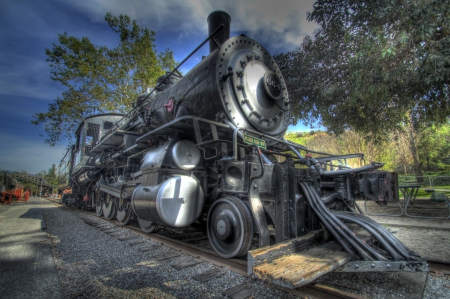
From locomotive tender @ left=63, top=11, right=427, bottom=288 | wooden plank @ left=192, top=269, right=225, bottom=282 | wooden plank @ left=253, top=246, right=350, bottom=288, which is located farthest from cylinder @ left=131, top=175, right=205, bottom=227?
wooden plank @ left=253, top=246, right=350, bottom=288

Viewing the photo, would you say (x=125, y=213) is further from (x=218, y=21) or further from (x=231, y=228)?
(x=218, y=21)

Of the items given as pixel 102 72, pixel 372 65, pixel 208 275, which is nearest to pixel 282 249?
pixel 208 275

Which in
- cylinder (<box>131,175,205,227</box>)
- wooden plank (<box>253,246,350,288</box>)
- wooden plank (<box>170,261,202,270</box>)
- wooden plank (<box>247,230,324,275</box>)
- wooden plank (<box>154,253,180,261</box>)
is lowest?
wooden plank (<box>154,253,180,261</box>)

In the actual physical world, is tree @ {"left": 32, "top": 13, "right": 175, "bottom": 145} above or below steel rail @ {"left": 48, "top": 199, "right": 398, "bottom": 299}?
above

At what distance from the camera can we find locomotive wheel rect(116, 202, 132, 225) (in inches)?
213

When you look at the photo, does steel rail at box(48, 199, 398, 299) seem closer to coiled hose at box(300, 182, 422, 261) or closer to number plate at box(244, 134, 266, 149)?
coiled hose at box(300, 182, 422, 261)

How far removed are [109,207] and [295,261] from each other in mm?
5988

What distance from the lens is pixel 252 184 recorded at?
2.62 m

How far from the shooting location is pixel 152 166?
12.2ft

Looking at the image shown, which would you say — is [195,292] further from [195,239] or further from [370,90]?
[370,90]

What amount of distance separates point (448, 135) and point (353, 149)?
801 inches

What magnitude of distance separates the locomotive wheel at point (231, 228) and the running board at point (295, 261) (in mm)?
583

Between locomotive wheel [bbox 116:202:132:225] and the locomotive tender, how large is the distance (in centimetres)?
68

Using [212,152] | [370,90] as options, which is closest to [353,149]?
[370,90]
